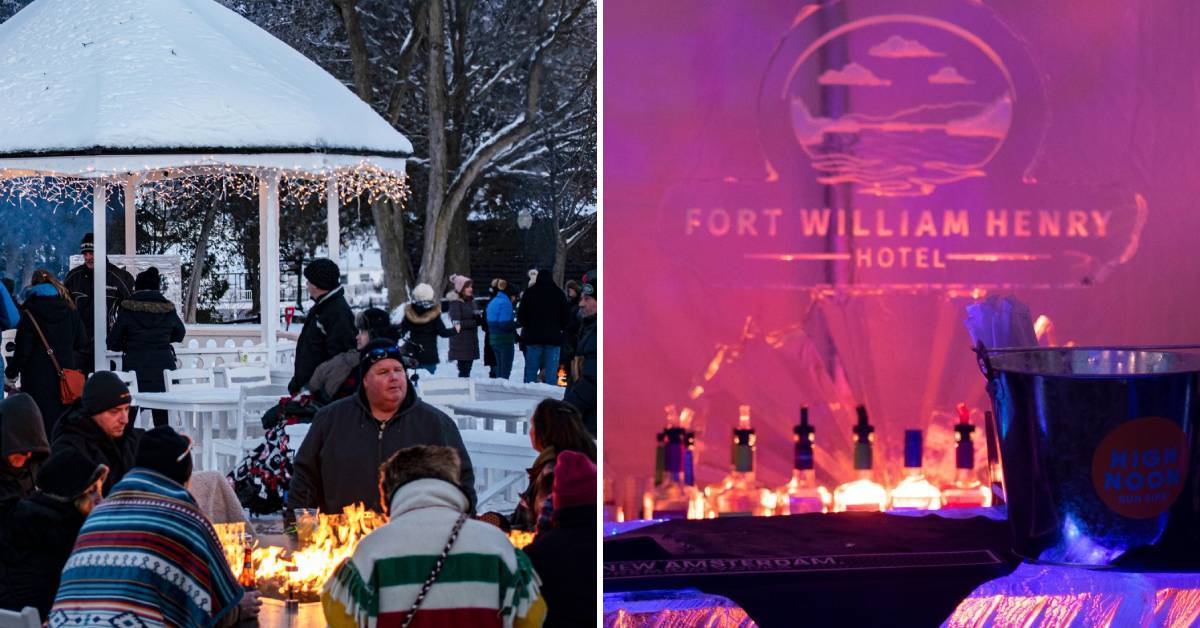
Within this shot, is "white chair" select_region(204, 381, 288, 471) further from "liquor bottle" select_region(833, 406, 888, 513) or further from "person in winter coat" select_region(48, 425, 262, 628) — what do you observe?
"liquor bottle" select_region(833, 406, 888, 513)

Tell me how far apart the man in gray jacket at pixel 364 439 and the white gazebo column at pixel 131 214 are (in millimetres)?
5513

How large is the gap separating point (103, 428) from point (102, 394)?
0.09m

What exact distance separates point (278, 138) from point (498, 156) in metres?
0.89

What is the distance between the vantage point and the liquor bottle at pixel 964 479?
318cm

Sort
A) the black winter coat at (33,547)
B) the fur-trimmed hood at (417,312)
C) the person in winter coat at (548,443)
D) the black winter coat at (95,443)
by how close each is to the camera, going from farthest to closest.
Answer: the fur-trimmed hood at (417,312)
the black winter coat at (95,443)
the person in winter coat at (548,443)
the black winter coat at (33,547)

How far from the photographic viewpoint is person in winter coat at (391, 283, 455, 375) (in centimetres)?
577

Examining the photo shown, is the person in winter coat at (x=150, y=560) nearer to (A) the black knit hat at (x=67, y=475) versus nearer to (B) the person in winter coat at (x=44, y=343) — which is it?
(A) the black knit hat at (x=67, y=475)

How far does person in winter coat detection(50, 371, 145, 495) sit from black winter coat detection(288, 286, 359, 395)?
75cm

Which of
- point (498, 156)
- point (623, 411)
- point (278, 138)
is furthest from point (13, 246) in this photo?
point (623, 411)

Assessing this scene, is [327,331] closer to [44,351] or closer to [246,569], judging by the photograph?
[246,569]

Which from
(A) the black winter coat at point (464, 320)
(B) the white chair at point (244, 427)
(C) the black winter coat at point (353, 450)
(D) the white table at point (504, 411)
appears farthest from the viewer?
(A) the black winter coat at point (464, 320)

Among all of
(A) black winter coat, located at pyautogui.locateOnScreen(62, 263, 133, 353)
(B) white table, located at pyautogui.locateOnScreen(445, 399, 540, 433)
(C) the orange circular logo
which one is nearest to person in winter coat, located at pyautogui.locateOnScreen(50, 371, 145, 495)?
(B) white table, located at pyautogui.locateOnScreen(445, 399, 540, 433)

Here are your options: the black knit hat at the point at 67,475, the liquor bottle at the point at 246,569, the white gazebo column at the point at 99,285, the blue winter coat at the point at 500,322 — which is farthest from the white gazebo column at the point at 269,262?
the liquor bottle at the point at 246,569

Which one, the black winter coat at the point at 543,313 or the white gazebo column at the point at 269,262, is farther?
the white gazebo column at the point at 269,262
